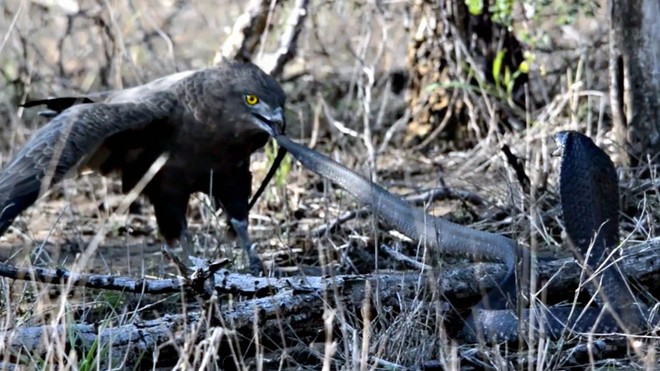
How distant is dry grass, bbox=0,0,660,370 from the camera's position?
4086 millimetres

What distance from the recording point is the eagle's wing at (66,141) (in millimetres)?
5266

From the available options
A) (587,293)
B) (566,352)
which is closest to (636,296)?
(587,293)

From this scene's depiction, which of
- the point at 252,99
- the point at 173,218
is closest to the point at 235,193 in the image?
the point at 173,218

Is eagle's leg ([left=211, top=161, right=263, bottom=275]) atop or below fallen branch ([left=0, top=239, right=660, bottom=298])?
atop

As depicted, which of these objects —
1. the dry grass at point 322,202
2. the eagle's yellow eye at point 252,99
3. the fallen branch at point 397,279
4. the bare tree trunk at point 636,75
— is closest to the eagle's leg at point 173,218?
the dry grass at point 322,202

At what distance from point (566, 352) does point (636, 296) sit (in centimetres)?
70

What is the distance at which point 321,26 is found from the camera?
10828 mm

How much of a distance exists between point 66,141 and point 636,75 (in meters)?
2.97

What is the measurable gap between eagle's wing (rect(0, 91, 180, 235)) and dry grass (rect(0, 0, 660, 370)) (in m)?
0.24

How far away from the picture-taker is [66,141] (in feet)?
18.2

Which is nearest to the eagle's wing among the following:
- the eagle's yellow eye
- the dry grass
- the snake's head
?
the dry grass

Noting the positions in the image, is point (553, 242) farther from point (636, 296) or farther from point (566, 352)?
point (566, 352)

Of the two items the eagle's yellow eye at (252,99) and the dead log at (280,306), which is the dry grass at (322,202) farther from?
the eagle's yellow eye at (252,99)

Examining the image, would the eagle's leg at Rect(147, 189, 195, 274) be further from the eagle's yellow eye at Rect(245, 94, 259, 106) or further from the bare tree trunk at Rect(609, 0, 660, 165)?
the bare tree trunk at Rect(609, 0, 660, 165)
